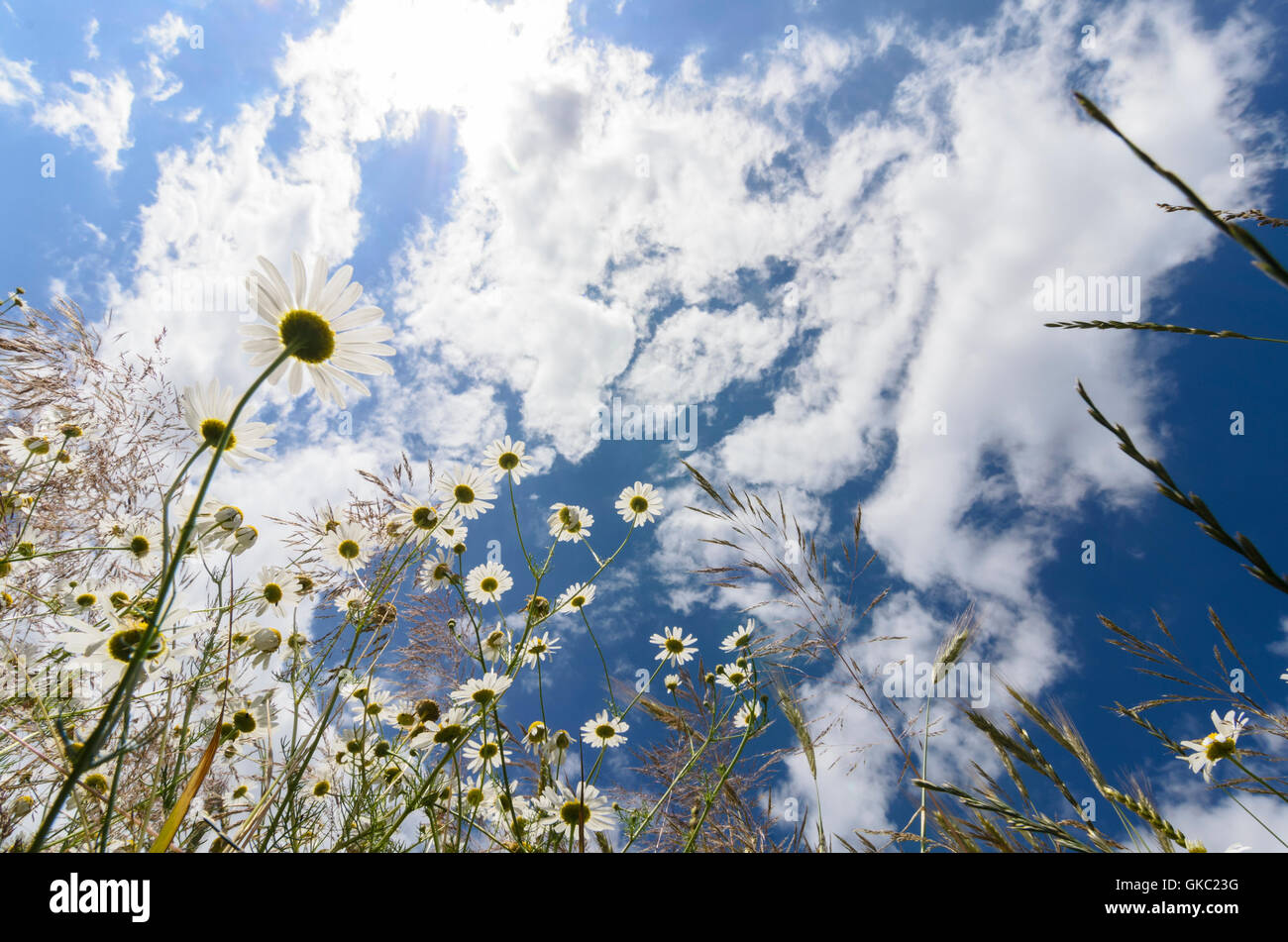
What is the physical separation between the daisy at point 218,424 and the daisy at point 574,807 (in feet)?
3.83

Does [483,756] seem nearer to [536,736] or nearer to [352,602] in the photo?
[536,736]

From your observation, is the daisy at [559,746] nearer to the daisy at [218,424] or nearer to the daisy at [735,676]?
the daisy at [735,676]

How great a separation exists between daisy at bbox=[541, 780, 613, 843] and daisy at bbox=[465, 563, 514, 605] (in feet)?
3.03

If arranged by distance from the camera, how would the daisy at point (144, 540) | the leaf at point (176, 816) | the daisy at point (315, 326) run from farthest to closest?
the daisy at point (144, 540), the daisy at point (315, 326), the leaf at point (176, 816)

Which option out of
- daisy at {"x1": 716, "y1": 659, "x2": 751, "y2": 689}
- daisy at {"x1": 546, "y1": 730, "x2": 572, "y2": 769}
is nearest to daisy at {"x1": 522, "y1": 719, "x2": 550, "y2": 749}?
daisy at {"x1": 546, "y1": 730, "x2": 572, "y2": 769}

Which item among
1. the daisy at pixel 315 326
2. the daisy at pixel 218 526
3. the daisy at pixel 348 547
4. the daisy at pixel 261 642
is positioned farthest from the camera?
the daisy at pixel 348 547

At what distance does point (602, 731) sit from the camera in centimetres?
213

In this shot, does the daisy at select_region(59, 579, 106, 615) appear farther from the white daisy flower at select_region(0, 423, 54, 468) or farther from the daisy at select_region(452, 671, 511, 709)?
the daisy at select_region(452, 671, 511, 709)

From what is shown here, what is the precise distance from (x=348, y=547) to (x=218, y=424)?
1.04 m

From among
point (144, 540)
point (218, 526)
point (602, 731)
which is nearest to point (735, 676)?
point (602, 731)

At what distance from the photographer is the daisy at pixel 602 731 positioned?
203 centimetres

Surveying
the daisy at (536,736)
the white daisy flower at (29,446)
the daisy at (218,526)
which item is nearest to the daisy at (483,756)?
the daisy at (536,736)
